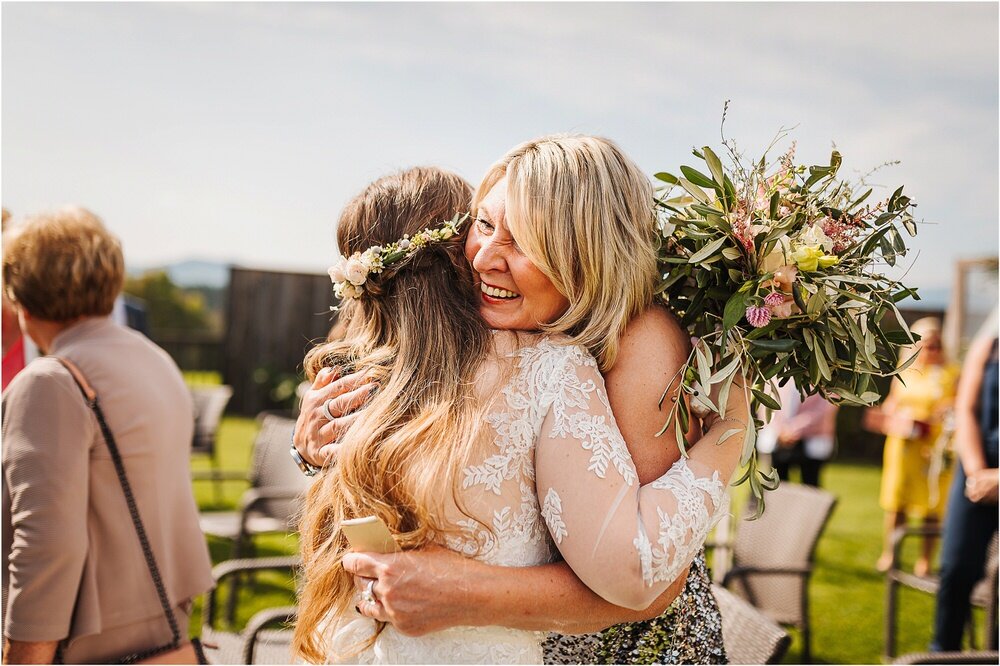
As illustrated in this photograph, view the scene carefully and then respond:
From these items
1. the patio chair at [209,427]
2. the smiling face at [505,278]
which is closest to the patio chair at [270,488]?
the patio chair at [209,427]

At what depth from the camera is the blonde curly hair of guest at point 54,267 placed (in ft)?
8.13

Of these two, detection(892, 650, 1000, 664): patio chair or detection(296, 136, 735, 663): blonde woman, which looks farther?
detection(892, 650, 1000, 664): patio chair

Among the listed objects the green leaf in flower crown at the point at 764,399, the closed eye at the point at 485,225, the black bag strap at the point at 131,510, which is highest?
the closed eye at the point at 485,225

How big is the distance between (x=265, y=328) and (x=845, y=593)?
10905 mm

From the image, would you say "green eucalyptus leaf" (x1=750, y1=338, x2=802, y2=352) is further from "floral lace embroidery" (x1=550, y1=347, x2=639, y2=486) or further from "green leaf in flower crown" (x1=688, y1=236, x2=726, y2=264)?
"floral lace embroidery" (x1=550, y1=347, x2=639, y2=486)

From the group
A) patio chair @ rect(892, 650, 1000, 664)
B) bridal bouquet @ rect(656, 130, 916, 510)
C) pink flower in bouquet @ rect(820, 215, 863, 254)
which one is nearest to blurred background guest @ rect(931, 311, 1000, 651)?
patio chair @ rect(892, 650, 1000, 664)

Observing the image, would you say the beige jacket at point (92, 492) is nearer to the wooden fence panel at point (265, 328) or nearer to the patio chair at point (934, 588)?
the patio chair at point (934, 588)

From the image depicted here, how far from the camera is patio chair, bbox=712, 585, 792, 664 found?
2.54 meters

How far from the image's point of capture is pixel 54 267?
2.49 m

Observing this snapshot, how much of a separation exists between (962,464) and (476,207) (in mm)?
3136

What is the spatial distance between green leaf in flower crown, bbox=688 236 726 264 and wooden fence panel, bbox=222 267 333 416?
1259cm

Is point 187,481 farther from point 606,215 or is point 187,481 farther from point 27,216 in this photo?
point 606,215

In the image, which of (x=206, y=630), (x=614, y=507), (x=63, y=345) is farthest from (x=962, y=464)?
(x=63, y=345)

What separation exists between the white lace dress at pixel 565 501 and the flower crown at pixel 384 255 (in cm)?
34
